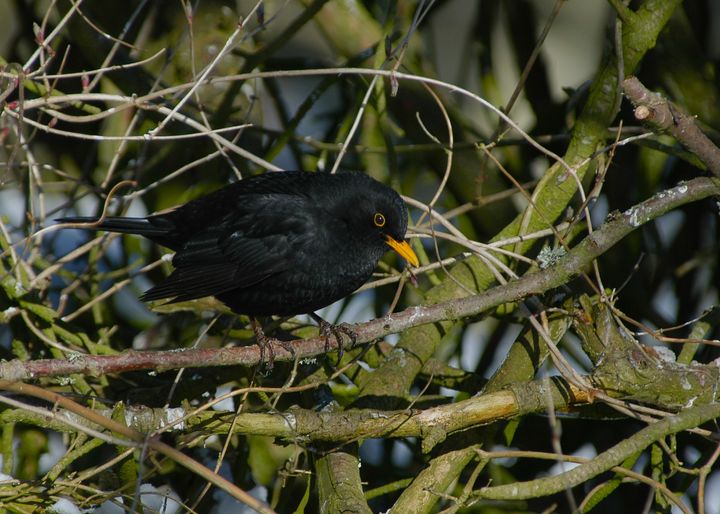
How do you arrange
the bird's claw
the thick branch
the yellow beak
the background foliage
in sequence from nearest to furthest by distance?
1. the thick branch
2. the background foliage
3. the bird's claw
4. the yellow beak

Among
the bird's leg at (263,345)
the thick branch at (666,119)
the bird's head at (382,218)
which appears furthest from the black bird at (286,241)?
the thick branch at (666,119)

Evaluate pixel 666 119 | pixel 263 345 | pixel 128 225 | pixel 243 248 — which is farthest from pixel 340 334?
pixel 666 119

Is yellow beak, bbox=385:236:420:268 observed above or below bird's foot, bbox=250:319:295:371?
above

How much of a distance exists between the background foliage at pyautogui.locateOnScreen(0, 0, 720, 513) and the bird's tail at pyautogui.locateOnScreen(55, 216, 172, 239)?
0.15m

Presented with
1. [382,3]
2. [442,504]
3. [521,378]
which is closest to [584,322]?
[521,378]

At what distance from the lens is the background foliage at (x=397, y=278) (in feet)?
9.22

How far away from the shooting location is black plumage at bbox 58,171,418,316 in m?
3.58

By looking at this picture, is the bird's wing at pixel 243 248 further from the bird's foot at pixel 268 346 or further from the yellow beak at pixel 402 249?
the yellow beak at pixel 402 249

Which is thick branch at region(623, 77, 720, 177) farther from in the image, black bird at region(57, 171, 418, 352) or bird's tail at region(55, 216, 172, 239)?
bird's tail at region(55, 216, 172, 239)

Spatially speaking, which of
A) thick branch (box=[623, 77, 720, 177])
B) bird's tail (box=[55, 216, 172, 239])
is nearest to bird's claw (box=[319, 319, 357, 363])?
bird's tail (box=[55, 216, 172, 239])

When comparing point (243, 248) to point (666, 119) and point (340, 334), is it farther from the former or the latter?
point (666, 119)

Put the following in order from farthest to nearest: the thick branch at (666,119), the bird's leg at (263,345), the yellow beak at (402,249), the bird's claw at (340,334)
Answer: the yellow beak at (402,249)
the bird's claw at (340,334)
the bird's leg at (263,345)
the thick branch at (666,119)

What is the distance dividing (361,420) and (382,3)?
2.49 m

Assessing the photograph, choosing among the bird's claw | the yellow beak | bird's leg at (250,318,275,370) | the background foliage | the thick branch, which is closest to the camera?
the thick branch
